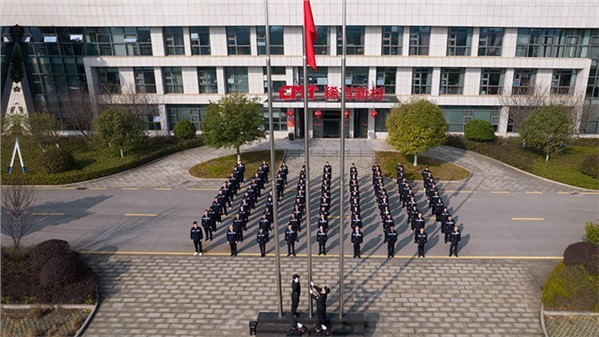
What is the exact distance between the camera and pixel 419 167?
83.1 ft

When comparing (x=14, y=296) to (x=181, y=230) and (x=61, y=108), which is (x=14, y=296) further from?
(x=61, y=108)

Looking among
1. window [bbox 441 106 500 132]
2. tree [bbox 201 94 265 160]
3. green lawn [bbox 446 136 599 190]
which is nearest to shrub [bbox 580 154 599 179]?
green lawn [bbox 446 136 599 190]

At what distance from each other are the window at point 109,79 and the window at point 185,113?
12.6 feet

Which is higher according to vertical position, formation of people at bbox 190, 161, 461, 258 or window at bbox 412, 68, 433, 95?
window at bbox 412, 68, 433, 95

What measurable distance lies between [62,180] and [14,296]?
465 inches

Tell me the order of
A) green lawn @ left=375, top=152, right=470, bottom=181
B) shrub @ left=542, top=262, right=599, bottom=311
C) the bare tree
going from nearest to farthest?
shrub @ left=542, top=262, right=599, bottom=311 < the bare tree < green lawn @ left=375, top=152, right=470, bottom=181

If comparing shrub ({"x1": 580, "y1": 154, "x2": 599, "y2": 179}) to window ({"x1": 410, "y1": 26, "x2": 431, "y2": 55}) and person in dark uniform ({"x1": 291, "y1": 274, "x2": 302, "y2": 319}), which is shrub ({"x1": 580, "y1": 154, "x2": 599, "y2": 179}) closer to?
window ({"x1": 410, "y1": 26, "x2": 431, "y2": 55})

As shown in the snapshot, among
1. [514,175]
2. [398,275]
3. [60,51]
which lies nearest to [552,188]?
[514,175]

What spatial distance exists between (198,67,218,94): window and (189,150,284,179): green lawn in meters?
6.70

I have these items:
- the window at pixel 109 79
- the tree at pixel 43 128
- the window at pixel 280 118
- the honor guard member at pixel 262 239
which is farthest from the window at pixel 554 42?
the tree at pixel 43 128

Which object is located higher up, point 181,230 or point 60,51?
point 60,51

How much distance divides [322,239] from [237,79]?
19.2 metres

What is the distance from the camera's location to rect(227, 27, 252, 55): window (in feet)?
98.9

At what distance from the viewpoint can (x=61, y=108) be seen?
32.7 m
